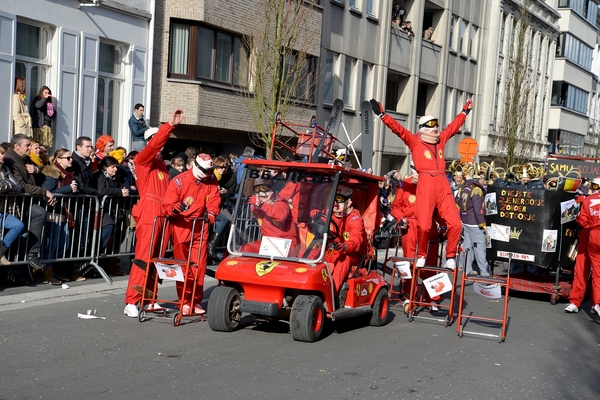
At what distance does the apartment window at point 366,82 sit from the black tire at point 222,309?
71.2 ft

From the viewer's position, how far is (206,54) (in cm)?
2150

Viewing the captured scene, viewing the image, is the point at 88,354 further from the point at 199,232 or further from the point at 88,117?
the point at 88,117

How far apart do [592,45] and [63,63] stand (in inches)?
1831

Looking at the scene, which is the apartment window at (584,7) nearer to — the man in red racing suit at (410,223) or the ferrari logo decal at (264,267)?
the man in red racing suit at (410,223)

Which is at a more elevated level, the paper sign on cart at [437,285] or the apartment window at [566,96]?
the apartment window at [566,96]

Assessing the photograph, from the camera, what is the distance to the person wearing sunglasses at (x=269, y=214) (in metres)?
9.32

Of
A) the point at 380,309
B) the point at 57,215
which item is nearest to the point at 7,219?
the point at 57,215

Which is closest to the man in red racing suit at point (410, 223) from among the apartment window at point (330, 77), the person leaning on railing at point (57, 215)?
the person leaning on railing at point (57, 215)

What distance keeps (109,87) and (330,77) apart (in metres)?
10.2

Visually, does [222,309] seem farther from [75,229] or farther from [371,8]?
[371,8]

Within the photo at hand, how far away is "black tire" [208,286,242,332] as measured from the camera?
907cm

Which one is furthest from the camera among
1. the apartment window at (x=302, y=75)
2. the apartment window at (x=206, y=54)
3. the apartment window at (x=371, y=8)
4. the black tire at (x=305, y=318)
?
the apartment window at (x=371, y=8)

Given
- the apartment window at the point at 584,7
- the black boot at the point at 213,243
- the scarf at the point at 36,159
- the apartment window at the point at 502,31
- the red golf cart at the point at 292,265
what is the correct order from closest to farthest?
1. the red golf cart at the point at 292,265
2. the scarf at the point at 36,159
3. the black boot at the point at 213,243
4. the apartment window at the point at 502,31
5. the apartment window at the point at 584,7

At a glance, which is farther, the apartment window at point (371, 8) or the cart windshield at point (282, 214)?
the apartment window at point (371, 8)
